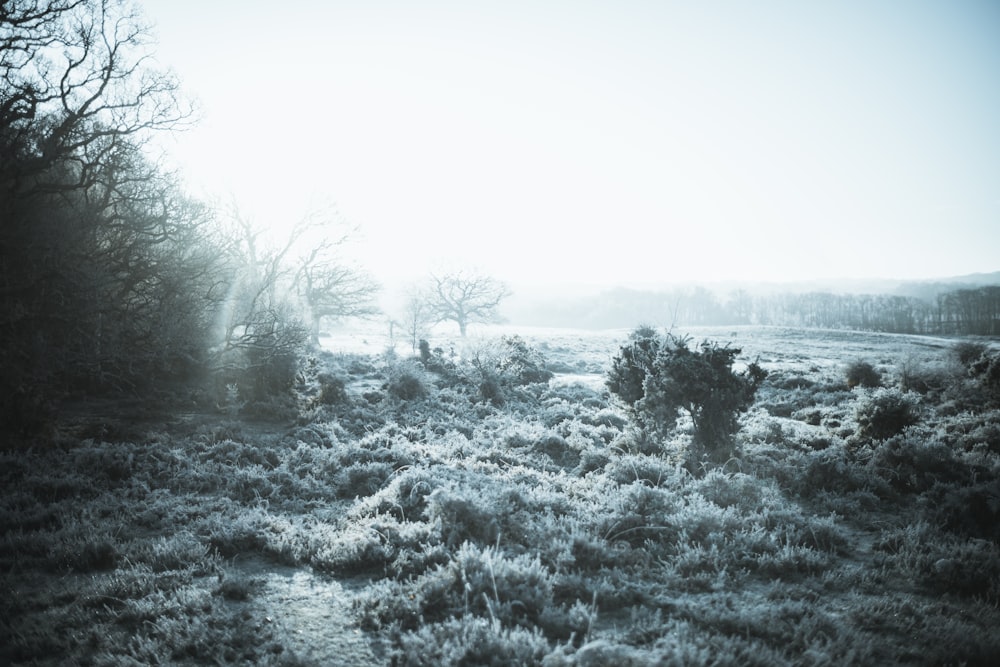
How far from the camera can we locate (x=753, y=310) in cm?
11931

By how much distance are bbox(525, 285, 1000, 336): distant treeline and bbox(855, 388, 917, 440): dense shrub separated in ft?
227

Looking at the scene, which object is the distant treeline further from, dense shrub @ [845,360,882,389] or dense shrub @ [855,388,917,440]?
dense shrub @ [855,388,917,440]

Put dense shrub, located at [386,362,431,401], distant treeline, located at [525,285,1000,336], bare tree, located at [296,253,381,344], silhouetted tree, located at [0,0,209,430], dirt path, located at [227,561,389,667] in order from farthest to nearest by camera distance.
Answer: distant treeline, located at [525,285,1000,336] → bare tree, located at [296,253,381,344] → dense shrub, located at [386,362,431,401] → silhouetted tree, located at [0,0,209,430] → dirt path, located at [227,561,389,667]

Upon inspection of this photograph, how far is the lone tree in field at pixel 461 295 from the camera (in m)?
46.9

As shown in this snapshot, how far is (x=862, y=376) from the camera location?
64.8 feet

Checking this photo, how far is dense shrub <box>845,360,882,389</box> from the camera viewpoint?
772 inches

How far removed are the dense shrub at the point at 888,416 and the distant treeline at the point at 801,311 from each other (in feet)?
227

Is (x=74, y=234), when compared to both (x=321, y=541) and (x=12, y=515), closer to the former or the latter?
(x=12, y=515)

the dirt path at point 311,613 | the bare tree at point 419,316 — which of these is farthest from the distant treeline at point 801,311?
the dirt path at point 311,613

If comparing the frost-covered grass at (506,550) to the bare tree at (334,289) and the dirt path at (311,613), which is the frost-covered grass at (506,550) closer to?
the dirt path at (311,613)

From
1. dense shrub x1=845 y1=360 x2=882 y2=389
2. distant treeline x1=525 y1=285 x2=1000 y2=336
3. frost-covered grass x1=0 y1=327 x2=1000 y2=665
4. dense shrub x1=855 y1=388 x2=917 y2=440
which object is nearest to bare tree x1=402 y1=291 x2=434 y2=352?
frost-covered grass x1=0 y1=327 x2=1000 y2=665

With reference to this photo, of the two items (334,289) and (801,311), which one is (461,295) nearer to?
(334,289)

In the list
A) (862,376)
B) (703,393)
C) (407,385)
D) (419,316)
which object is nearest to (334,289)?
(419,316)

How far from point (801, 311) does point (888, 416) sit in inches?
4522
